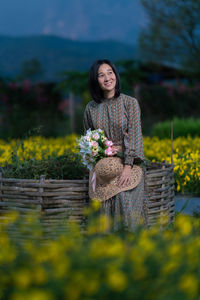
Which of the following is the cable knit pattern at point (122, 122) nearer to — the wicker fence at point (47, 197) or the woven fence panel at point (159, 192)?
the woven fence panel at point (159, 192)

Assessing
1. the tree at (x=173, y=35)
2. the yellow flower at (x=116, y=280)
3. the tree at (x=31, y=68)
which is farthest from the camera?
the tree at (x=31, y=68)

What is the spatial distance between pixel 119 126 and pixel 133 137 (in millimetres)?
148

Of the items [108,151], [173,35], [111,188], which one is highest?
[173,35]

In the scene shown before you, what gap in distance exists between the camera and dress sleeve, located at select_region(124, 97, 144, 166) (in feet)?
10.1

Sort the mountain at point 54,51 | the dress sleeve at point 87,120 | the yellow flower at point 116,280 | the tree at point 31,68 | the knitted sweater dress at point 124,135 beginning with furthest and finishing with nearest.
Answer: the mountain at point 54,51 < the tree at point 31,68 < the dress sleeve at point 87,120 < the knitted sweater dress at point 124,135 < the yellow flower at point 116,280

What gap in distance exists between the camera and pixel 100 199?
2951mm

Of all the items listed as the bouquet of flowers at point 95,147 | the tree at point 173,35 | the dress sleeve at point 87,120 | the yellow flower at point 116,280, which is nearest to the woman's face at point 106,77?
the dress sleeve at point 87,120

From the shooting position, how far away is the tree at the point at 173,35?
12242mm

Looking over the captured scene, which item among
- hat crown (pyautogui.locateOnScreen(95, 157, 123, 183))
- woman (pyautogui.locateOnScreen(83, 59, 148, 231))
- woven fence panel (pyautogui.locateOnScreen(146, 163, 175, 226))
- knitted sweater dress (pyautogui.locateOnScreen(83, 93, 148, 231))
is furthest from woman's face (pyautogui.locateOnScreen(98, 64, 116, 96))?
woven fence panel (pyautogui.locateOnScreen(146, 163, 175, 226))

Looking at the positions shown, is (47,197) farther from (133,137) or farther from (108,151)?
(133,137)

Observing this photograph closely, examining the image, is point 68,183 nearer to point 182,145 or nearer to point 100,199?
point 100,199

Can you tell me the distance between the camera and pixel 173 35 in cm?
1270

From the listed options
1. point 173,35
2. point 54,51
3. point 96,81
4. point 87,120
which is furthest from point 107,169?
point 54,51

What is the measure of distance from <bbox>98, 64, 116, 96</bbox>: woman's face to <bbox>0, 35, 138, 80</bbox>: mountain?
49.8 metres
